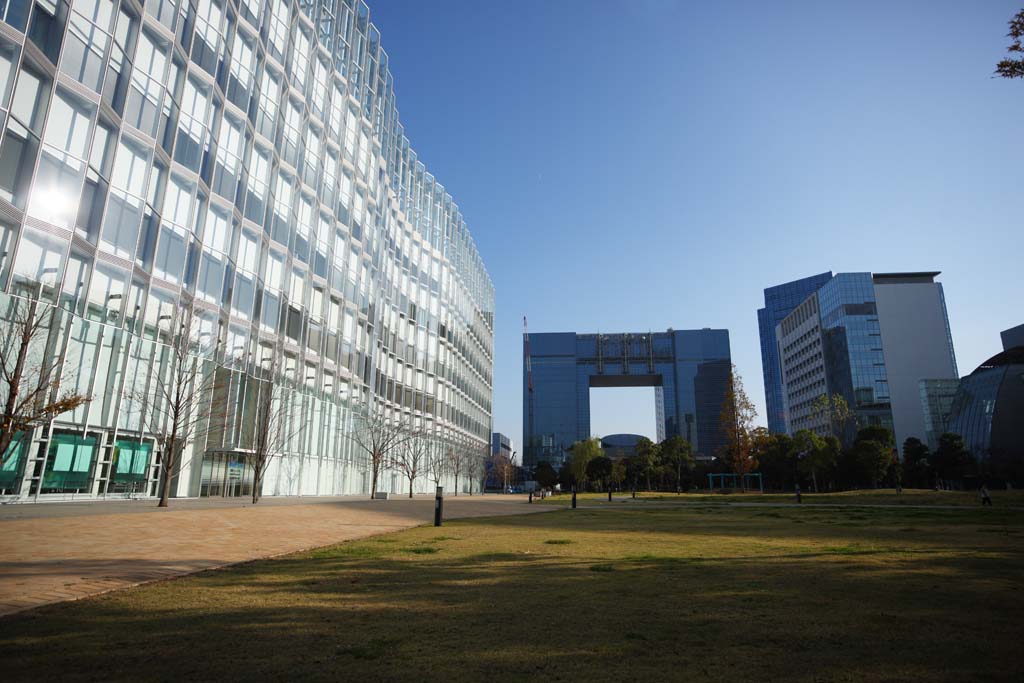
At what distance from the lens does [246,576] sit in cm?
839

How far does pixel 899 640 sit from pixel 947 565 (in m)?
5.59

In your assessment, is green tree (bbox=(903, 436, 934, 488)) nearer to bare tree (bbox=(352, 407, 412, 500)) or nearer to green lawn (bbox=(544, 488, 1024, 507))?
green lawn (bbox=(544, 488, 1024, 507))

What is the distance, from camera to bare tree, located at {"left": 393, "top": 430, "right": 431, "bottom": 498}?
62.5m

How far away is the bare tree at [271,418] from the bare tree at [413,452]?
1948cm

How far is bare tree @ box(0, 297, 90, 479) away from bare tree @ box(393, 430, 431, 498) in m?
38.9

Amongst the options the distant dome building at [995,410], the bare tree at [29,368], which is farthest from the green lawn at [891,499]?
the distant dome building at [995,410]

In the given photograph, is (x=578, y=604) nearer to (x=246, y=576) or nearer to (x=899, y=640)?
(x=899, y=640)

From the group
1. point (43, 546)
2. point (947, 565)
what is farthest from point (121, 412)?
point (947, 565)

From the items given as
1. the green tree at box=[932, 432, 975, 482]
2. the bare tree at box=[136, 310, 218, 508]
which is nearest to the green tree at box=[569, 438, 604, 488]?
the green tree at box=[932, 432, 975, 482]

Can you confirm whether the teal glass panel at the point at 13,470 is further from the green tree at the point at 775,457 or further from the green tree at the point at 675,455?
the green tree at the point at 675,455

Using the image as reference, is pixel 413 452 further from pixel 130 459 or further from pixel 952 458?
pixel 952 458

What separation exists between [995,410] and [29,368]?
118565 millimetres

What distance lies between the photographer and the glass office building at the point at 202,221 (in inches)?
888

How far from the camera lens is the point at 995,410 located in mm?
92688
